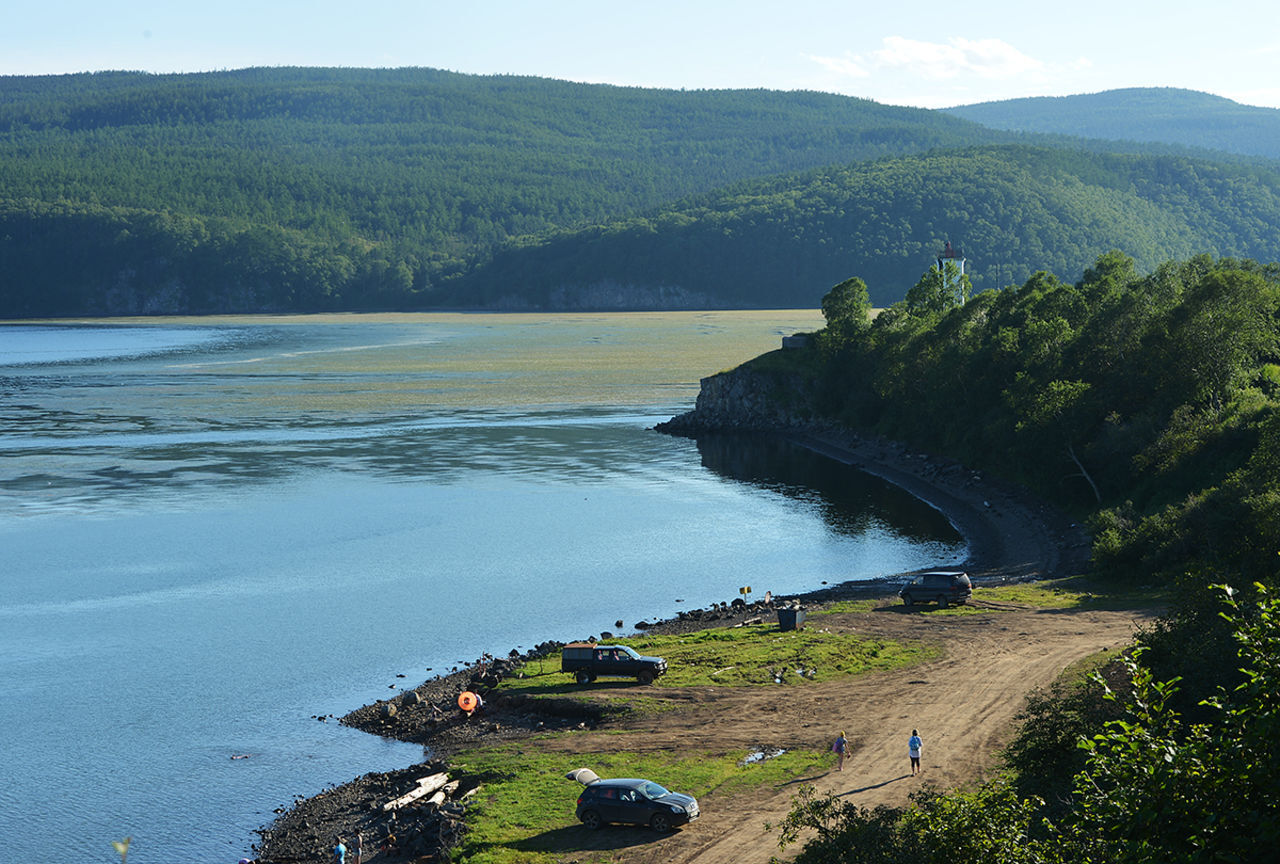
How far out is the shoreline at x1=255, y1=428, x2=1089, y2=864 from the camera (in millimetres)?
37969

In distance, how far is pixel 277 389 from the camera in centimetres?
17338

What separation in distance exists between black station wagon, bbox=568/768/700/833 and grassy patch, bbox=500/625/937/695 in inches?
505

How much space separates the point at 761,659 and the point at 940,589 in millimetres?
12871

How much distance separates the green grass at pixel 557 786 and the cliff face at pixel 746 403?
325 feet

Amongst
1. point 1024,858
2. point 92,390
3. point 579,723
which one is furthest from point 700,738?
point 92,390

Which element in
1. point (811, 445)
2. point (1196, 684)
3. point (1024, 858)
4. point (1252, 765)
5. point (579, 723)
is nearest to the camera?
point (1252, 765)

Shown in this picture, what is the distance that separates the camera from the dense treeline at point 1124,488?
1695 cm

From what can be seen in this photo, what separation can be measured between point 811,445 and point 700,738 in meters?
90.5

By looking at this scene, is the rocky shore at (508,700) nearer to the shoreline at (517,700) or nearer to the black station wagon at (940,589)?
the shoreline at (517,700)

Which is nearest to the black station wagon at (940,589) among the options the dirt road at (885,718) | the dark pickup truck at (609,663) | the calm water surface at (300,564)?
the dirt road at (885,718)

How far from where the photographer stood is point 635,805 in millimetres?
34156

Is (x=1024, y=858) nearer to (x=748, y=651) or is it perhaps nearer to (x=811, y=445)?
Result: (x=748, y=651)

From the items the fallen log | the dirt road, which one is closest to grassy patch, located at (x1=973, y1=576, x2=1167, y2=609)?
the dirt road

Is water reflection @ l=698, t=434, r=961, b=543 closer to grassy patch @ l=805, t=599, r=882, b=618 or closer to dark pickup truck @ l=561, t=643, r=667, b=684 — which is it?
grassy patch @ l=805, t=599, r=882, b=618
